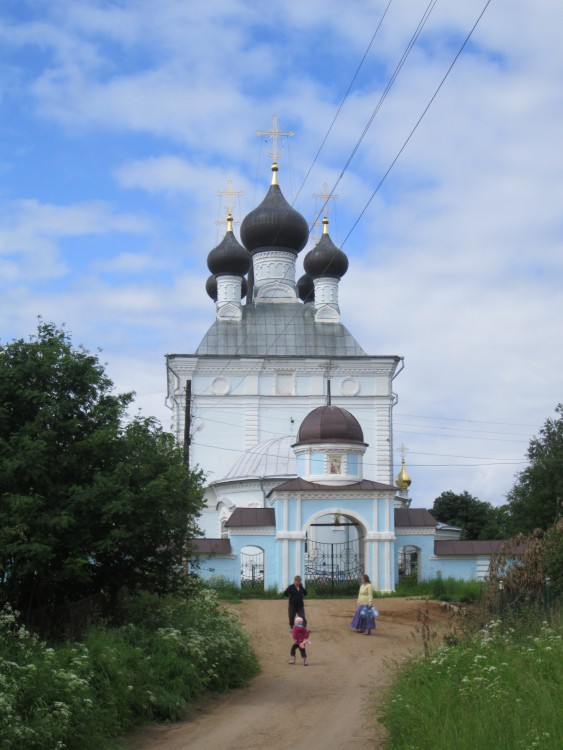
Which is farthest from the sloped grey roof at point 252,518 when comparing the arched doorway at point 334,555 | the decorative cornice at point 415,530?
the decorative cornice at point 415,530

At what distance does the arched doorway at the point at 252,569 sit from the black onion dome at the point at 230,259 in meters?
16.0

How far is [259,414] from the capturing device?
3675 cm

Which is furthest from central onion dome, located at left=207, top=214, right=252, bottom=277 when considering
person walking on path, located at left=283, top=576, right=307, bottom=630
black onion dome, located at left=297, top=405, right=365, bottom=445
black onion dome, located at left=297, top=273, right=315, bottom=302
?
person walking on path, located at left=283, top=576, right=307, bottom=630

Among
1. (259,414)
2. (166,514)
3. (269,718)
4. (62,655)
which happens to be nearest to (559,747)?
(269,718)

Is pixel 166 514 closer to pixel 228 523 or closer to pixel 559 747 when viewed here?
pixel 559 747

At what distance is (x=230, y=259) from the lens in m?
39.9

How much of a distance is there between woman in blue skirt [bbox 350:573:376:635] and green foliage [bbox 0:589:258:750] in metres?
3.63

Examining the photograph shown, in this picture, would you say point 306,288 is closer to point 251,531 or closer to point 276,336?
point 276,336

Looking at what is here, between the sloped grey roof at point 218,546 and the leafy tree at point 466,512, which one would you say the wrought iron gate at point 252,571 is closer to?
the sloped grey roof at point 218,546

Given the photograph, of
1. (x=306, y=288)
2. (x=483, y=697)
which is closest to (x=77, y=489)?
(x=483, y=697)

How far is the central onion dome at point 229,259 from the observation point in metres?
39.8

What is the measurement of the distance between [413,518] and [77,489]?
620 inches

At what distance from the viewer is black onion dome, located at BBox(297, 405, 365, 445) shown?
1023 inches

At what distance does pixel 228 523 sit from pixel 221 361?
1284 cm
